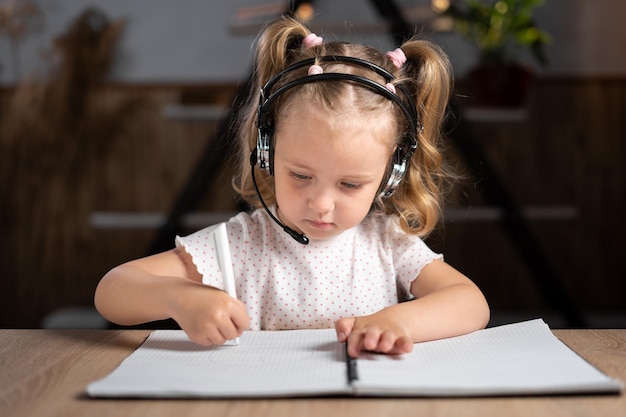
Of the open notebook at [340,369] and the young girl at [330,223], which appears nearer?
the open notebook at [340,369]

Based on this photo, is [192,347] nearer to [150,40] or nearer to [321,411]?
[321,411]

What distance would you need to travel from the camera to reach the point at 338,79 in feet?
3.40

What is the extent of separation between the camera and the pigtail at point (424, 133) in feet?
3.95

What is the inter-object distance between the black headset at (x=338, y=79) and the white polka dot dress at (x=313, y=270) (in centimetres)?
7

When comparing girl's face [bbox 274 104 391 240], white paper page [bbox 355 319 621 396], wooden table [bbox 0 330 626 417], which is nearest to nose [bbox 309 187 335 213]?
girl's face [bbox 274 104 391 240]

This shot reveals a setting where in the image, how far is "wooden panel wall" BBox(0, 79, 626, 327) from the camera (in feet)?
10.5

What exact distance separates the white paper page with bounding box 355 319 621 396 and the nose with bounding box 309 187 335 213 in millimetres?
225

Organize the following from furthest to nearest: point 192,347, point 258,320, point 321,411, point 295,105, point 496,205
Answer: point 496,205
point 258,320
point 295,105
point 192,347
point 321,411

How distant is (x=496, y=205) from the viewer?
10.0 ft

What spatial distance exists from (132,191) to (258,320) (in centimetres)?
211

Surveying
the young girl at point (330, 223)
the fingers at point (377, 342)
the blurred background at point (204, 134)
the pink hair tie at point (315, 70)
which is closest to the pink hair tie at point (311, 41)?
the young girl at point (330, 223)

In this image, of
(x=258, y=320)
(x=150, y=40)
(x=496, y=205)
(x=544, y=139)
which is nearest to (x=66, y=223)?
(x=150, y=40)

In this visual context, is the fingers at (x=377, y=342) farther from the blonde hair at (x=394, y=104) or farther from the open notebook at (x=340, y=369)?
the blonde hair at (x=394, y=104)

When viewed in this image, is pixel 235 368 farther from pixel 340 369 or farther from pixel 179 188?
pixel 179 188
